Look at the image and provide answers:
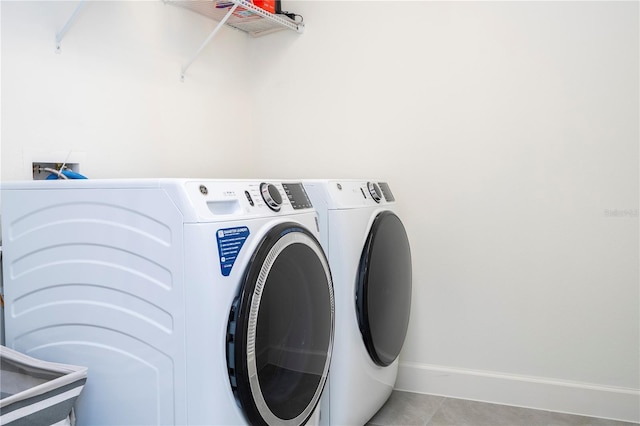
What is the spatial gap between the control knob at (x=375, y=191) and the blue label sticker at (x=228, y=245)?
38.6 inches

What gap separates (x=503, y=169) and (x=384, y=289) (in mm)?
840

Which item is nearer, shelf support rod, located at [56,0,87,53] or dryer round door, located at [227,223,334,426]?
dryer round door, located at [227,223,334,426]

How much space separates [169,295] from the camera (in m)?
1.27

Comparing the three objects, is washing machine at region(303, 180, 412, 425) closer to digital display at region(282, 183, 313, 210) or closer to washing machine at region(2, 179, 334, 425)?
digital display at region(282, 183, 313, 210)

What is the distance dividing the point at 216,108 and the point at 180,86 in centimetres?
28

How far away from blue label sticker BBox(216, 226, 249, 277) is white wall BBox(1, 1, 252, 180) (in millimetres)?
935

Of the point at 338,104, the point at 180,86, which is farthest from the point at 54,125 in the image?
the point at 338,104

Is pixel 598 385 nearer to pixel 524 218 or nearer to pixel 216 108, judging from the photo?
pixel 524 218

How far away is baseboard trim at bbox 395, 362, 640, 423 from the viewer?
7.36 ft

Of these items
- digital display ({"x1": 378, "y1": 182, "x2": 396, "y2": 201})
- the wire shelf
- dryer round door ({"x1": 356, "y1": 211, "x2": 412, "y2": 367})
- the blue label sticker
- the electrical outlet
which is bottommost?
dryer round door ({"x1": 356, "y1": 211, "x2": 412, "y2": 367})

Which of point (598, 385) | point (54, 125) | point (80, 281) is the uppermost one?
point (54, 125)

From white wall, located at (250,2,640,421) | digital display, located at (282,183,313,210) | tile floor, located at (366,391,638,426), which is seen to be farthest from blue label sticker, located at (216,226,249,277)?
white wall, located at (250,2,640,421)

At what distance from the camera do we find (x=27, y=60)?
5.83 ft

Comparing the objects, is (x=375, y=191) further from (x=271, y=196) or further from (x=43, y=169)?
(x=43, y=169)
